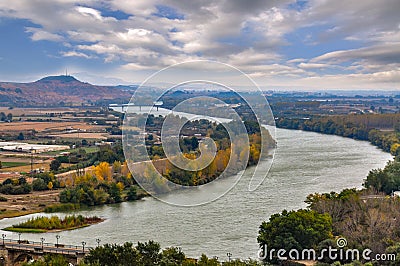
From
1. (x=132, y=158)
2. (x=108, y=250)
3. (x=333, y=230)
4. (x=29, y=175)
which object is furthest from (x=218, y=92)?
(x=29, y=175)

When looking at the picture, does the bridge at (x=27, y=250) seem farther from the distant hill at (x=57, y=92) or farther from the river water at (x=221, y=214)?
the distant hill at (x=57, y=92)

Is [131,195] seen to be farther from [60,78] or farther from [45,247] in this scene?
[60,78]

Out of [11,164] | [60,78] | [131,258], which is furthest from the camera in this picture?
[60,78]

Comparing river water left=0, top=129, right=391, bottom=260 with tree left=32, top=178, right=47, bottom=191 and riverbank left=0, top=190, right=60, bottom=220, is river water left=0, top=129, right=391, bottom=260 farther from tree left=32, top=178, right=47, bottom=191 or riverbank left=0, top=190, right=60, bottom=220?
tree left=32, top=178, right=47, bottom=191

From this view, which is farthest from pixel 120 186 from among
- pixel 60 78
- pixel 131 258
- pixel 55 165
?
pixel 60 78

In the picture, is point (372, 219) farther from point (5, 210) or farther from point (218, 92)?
point (5, 210)
